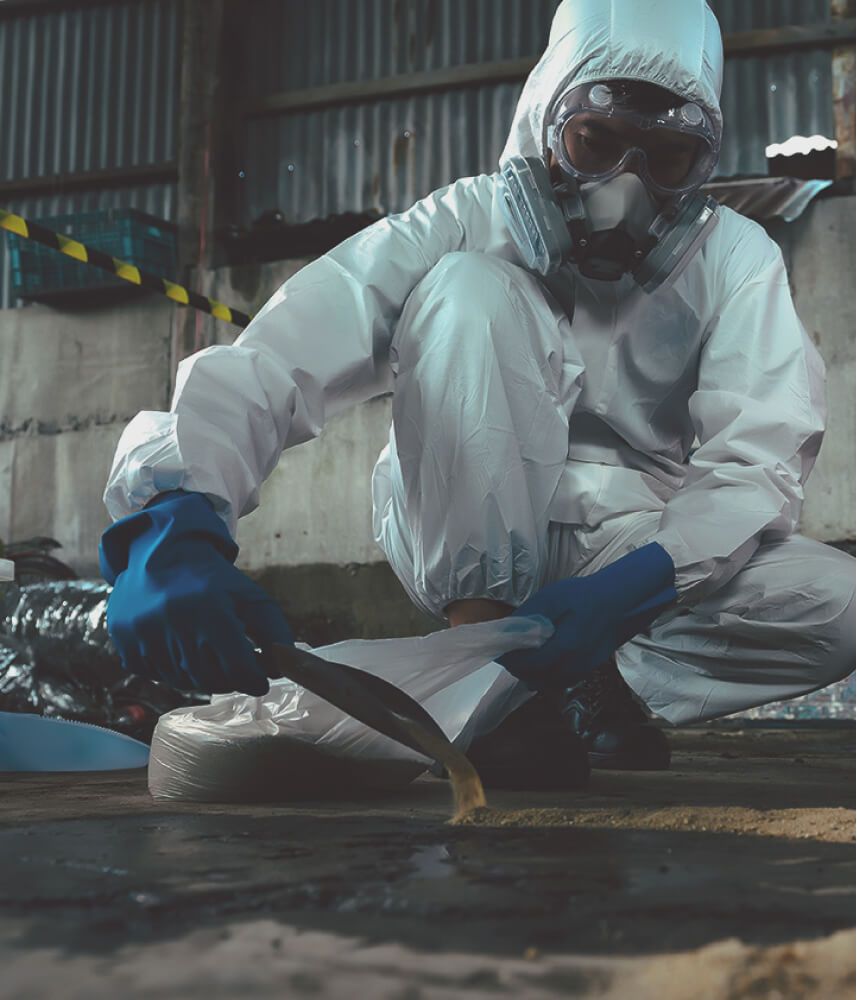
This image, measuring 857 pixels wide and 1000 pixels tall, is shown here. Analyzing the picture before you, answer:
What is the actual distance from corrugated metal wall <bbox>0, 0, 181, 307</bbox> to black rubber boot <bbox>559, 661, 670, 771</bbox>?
444cm

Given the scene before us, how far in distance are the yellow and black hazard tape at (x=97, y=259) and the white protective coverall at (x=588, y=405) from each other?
178 centimetres

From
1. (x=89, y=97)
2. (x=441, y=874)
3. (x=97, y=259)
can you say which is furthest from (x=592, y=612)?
(x=89, y=97)

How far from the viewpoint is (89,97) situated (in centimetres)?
605

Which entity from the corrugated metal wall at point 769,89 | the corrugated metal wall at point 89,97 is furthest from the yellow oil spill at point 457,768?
the corrugated metal wall at point 89,97

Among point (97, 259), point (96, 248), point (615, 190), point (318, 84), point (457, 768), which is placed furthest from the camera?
point (318, 84)

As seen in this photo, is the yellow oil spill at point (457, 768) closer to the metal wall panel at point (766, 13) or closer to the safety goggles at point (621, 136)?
the safety goggles at point (621, 136)

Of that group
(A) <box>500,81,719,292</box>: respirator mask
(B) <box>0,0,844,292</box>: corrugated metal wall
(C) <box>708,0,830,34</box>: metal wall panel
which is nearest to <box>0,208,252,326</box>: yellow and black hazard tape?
(B) <box>0,0,844,292</box>: corrugated metal wall

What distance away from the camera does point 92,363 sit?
222 inches

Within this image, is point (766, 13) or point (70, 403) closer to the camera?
point (766, 13)

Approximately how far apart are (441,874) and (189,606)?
0.51 m

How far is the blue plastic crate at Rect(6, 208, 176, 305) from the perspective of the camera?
17.8 ft

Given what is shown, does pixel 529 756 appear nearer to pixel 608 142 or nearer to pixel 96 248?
pixel 608 142

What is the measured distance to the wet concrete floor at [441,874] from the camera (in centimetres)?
63

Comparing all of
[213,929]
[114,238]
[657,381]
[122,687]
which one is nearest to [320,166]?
[114,238]
